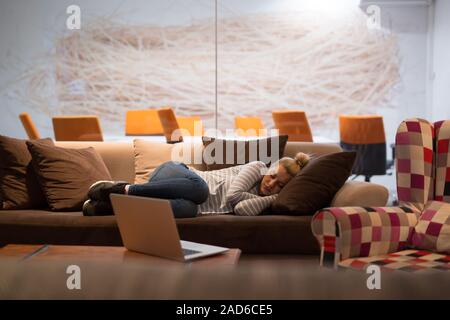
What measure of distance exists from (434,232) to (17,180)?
2.19 m

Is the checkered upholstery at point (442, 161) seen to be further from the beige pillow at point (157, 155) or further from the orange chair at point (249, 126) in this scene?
the orange chair at point (249, 126)

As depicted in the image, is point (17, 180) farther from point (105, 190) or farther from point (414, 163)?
point (414, 163)

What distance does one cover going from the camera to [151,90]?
5.12m

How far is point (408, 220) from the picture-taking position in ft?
7.77

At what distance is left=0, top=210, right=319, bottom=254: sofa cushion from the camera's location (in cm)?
296

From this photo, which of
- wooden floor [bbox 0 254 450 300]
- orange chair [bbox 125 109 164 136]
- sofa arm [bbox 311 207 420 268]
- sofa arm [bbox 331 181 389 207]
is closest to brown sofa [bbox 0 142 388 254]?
sofa arm [bbox 331 181 389 207]

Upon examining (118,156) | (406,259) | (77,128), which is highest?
(77,128)

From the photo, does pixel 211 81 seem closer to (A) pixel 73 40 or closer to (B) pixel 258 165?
(A) pixel 73 40

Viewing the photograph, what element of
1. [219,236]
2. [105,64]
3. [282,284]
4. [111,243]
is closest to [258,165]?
[219,236]

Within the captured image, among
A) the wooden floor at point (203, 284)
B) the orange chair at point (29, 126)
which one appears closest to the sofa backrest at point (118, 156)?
the orange chair at point (29, 126)

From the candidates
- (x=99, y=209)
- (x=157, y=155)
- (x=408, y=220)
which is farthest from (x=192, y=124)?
(x=408, y=220)

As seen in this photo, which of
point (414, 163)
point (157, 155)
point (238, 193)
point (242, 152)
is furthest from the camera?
point (157, 155)

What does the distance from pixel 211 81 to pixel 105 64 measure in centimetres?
85

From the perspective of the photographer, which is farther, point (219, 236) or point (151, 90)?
point (151, 90)
